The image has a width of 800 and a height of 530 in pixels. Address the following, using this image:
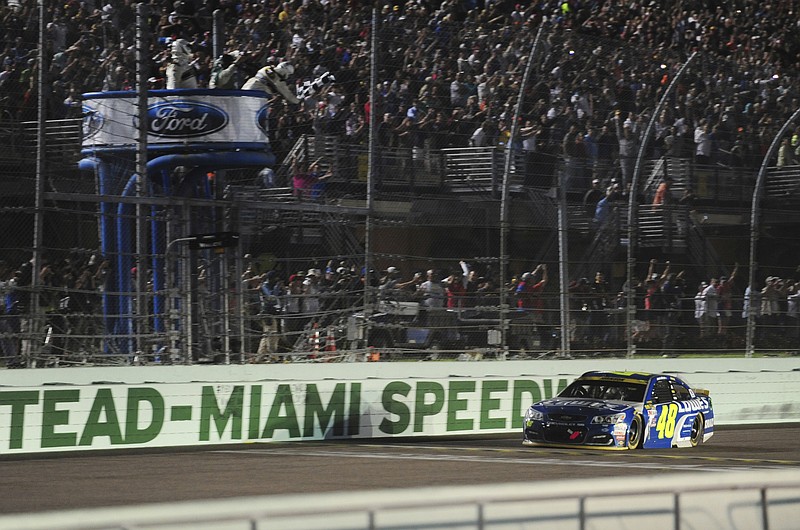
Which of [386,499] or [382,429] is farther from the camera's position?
[382,429]

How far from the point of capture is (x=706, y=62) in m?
19.5

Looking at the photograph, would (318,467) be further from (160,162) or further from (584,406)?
(160,162)

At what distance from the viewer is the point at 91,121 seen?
15.0 meters

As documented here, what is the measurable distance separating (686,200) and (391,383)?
16.7 feet

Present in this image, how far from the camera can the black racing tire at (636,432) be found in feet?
51.1

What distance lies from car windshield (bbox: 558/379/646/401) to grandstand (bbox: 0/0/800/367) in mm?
1115

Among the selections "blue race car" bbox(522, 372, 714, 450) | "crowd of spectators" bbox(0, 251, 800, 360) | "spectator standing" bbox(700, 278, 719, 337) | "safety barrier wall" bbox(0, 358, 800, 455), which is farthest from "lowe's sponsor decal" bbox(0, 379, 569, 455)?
"spectator standing" bbox(700, 278, 719, 337)

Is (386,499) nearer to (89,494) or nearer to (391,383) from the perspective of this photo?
(89,494)

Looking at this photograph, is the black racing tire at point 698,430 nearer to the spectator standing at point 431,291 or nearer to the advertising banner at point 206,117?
the spectator standing at point 431,291

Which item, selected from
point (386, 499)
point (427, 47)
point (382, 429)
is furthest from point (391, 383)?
point (386, 499)

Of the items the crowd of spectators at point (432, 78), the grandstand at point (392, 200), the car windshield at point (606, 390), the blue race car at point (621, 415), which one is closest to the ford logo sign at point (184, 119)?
the grandstand at point (392, 200)

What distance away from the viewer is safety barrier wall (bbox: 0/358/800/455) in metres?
14.5

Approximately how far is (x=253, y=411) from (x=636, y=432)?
466 cm

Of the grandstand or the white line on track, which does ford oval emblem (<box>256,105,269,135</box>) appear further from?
the white line on track
